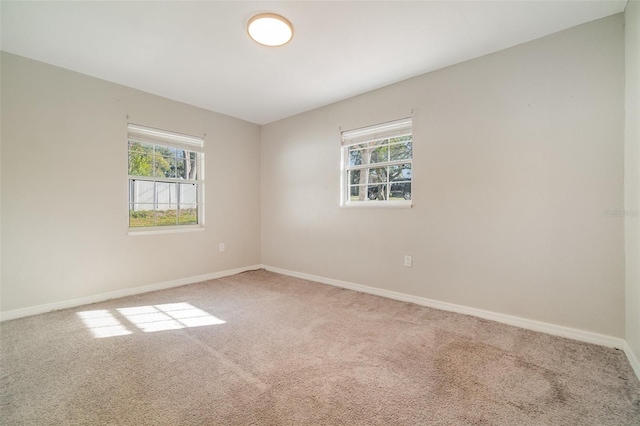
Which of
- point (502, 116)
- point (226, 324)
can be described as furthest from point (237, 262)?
point (502, 116)

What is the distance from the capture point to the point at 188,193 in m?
3.80

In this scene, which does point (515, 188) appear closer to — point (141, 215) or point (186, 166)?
point (186, 166)

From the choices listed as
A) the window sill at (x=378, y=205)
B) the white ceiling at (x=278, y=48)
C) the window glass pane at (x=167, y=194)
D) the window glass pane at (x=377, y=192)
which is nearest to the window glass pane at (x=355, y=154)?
the window glass pane at (x=377, y=192)

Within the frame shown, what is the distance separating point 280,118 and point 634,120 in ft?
12.5

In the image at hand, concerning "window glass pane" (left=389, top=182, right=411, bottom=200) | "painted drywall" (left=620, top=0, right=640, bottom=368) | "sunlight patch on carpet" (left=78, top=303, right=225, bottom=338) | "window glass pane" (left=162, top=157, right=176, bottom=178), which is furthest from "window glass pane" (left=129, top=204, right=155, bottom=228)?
"painted drywall" (left=620, top=0, right=640, bottom=368)

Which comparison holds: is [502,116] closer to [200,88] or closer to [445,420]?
[445,420]

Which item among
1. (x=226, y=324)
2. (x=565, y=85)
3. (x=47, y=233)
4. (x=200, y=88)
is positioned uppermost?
(x=200, y=88)

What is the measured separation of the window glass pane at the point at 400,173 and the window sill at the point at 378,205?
0.28 meters

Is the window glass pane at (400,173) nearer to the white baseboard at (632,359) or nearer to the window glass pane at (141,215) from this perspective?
the white baseboard at (632,359)

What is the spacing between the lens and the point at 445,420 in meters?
1.26

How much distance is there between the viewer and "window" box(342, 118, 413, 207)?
3.03 m

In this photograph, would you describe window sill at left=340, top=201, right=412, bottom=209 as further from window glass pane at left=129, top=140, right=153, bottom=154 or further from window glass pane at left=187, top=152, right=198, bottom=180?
window glass pane at left=129, top=140, right=153, bottom=154

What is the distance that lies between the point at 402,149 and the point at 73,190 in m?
3.64

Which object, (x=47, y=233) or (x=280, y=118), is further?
(x=280, y=118)
